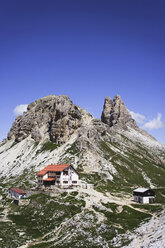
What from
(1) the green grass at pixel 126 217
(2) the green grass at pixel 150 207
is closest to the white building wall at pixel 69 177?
(1) the green grass at pixel 126 217

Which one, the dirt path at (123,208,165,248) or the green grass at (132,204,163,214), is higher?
the green grass at (132,204,163,214)

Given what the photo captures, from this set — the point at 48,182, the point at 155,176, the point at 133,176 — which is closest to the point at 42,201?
the point at 48,182

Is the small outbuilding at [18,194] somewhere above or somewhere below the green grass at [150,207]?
above

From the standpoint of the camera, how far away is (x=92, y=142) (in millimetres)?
182125

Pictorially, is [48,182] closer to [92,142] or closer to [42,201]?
[42,201]

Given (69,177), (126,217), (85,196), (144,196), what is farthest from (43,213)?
(144,196)

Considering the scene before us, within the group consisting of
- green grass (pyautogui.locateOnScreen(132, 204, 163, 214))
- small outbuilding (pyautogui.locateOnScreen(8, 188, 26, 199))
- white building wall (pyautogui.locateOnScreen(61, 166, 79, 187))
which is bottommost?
green grass (pyautogui.locateOnScreen(132, 204, 163, 214))

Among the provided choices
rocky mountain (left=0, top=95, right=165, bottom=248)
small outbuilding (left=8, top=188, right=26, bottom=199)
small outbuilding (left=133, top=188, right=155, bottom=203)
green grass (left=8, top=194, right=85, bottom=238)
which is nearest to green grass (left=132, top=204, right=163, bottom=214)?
rocky mountain (left=0, top=95, right=165, bottom=248)

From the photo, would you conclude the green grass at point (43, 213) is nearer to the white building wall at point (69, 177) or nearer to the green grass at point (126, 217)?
the green grass at point (126, 217)

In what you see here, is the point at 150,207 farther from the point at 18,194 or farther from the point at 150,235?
the point at 18,194

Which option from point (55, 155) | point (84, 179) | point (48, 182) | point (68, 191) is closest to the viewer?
point (68, 191)

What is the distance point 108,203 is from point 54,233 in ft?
89.2

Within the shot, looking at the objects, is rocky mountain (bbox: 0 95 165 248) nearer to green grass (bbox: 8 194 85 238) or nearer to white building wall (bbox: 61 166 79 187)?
green grass (bbox: 8 194 85 238)

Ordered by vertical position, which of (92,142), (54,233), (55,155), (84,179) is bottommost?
(54,233)
